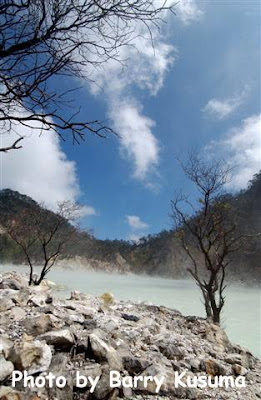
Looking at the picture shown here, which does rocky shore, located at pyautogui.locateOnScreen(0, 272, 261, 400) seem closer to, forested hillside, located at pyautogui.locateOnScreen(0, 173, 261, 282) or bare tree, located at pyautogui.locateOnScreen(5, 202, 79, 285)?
bare tree, located at pyautogui.locateOnScreen(5, 202, 79, 285)

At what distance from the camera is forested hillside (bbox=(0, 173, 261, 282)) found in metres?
50.2

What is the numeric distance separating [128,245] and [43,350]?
294ft

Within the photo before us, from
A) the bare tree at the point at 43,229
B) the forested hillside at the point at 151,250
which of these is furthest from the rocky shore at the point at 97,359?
the forested hillside at the point at 151,250

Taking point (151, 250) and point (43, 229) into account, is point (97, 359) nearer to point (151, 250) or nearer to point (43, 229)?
point (43, 229)

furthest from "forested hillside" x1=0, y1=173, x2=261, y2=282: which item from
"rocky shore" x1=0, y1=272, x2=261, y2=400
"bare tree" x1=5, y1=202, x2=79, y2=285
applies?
"rocky shore" x1=0, y1=272, x2=261, y2=400

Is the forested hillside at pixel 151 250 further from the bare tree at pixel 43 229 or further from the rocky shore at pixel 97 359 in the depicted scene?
the rocky shore at pixel 97 359

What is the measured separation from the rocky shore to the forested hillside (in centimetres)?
3231

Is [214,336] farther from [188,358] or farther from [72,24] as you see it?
[72,24]

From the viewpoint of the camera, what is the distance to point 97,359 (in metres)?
3.50

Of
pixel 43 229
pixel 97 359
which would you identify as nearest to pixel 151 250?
pixel 43 229

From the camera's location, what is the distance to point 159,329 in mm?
5766

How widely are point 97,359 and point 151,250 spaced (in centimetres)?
8250

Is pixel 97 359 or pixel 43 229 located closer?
pixel 97 359

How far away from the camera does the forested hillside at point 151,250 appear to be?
165 ft
